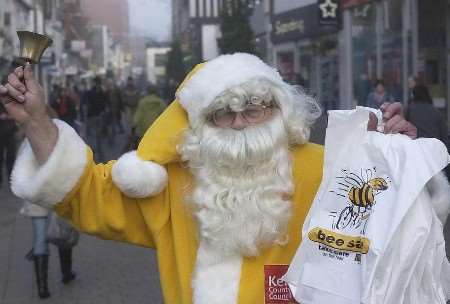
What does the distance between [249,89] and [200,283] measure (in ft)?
2.19

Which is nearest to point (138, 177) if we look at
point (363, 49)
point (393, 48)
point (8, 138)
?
point (8, 138)

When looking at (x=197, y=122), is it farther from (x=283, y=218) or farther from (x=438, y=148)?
(x=438, y=148)

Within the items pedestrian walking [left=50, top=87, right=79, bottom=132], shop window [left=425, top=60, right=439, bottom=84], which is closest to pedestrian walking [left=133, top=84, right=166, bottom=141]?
pedestrian walking [left=50, top=87, right=79, bottom=132]

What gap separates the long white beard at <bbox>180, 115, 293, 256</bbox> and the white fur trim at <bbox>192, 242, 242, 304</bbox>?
0.03 metres

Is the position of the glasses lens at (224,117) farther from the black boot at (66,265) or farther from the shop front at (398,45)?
the shop front at (398,45)

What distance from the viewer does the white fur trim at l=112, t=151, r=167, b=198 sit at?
2.62m

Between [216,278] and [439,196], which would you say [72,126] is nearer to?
[216,278]

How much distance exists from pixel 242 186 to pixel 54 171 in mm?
625

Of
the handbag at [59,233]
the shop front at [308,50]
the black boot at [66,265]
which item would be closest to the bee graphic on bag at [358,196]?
the handbag at [59,233]

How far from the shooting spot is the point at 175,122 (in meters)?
2.78

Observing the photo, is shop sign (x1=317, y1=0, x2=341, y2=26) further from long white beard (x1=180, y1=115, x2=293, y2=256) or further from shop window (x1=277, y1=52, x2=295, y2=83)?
long white beard (x1=180, y1=115, x2=293, y2=256)

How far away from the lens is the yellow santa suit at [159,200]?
104 inches

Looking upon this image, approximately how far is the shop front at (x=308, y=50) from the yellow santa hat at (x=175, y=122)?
20.1m

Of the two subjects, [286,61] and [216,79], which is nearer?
[216,79]
